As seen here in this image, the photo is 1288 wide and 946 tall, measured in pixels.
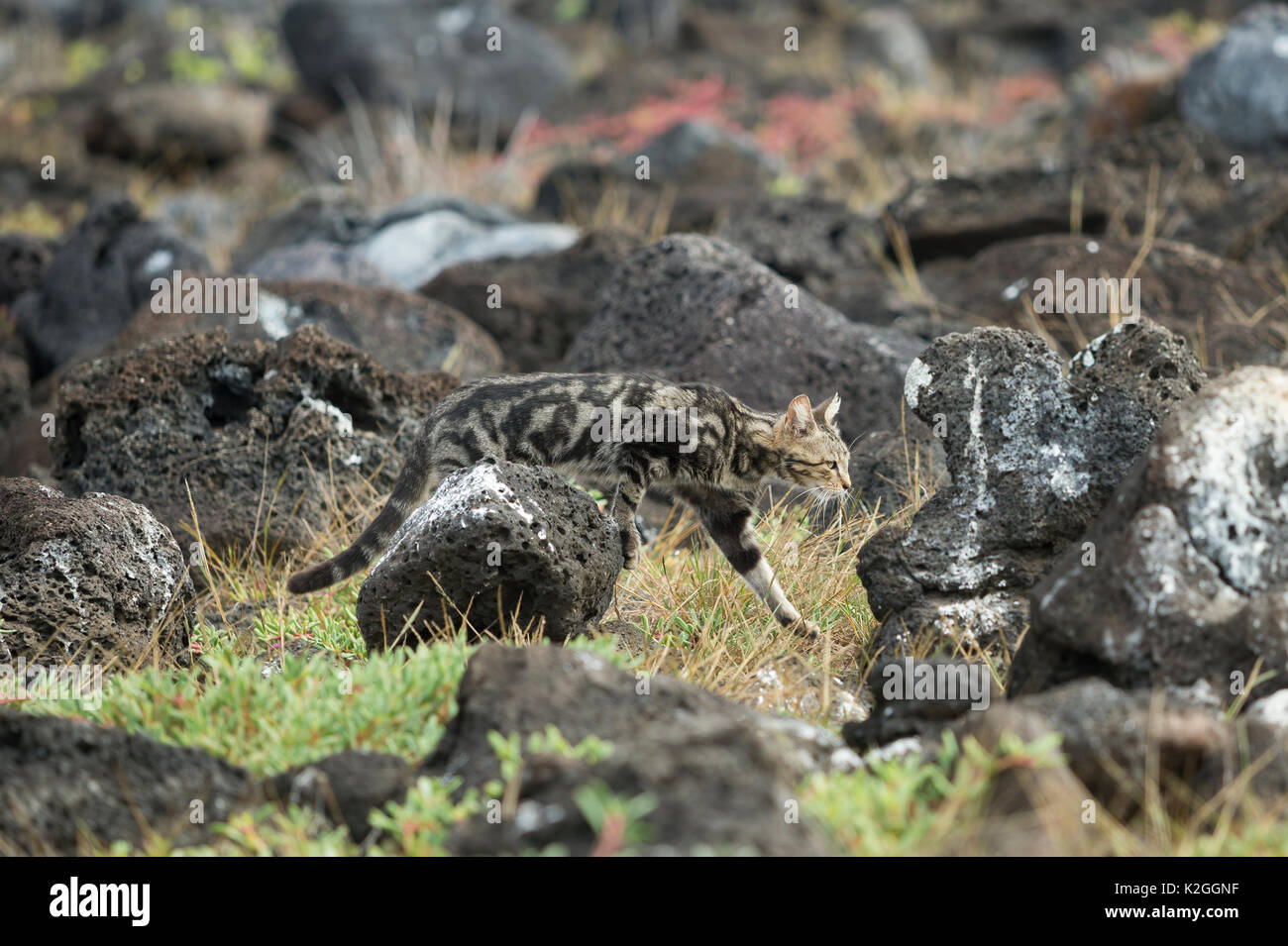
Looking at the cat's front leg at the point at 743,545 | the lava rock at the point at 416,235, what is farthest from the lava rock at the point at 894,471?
the lava rock at the point at 416,235

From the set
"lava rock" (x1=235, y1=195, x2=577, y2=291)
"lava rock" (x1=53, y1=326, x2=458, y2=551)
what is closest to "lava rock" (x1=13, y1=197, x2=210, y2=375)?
"lava rock" (x1=235, y1=195, x2=577, y2=291)

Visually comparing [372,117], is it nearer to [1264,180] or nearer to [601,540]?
[1264,180]

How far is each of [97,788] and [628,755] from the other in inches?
72.1

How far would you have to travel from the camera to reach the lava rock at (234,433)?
782cm

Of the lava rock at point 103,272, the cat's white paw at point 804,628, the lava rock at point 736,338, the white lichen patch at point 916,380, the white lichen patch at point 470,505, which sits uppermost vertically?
the lava rock at point 103,272

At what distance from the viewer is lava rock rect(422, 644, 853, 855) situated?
373 cm

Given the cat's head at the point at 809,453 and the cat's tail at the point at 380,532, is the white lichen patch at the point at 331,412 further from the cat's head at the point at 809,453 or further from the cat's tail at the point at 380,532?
the cat's head at the point at 809,453

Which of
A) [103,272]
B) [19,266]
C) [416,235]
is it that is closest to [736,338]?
[416,235]

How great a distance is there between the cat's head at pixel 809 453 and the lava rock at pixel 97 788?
3452 mm

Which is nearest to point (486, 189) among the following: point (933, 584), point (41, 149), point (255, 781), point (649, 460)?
point (41, 149)

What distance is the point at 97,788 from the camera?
4.47 meters

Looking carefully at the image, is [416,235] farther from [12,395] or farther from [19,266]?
[12,395]

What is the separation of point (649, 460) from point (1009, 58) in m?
20.4

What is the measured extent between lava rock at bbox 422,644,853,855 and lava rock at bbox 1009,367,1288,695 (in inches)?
40.5
